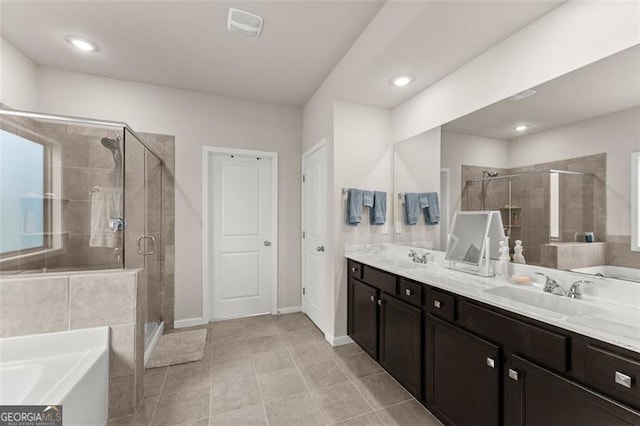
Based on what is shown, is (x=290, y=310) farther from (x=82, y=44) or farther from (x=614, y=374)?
(x=82, y=44)

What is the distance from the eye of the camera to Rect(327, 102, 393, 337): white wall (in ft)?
8.82

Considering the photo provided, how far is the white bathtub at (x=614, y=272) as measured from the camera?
1270 millimetres

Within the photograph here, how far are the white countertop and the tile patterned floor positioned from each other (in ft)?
2.99

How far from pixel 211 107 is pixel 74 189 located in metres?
1.67

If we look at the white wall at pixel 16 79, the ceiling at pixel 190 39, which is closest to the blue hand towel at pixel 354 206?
Answer: the ceiling at pixel 190 39

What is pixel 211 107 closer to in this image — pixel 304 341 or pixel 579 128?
pixel 304 341

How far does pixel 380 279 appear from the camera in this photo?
2186 mm

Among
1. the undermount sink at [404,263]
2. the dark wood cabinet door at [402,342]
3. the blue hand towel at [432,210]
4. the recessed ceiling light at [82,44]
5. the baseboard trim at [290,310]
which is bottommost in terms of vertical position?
the baseboard trim at [290,310]

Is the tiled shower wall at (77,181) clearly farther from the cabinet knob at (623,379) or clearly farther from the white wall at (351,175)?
the cabinet knob at (623,379)

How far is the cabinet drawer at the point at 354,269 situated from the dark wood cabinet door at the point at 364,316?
6 centimetres

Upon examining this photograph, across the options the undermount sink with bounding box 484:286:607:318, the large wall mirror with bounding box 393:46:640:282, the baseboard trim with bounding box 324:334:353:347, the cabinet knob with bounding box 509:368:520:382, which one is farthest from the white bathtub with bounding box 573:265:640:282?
the baseboard trim with bounding box 324:334:353:347

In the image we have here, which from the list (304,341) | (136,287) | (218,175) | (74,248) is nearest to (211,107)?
(218,175)

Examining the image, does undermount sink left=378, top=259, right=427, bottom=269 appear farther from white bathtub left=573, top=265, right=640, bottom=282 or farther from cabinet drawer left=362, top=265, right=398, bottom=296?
white bathtub left=573, top=265, right=640, bottom=282

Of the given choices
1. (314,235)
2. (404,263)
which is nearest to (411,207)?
(404,263)
